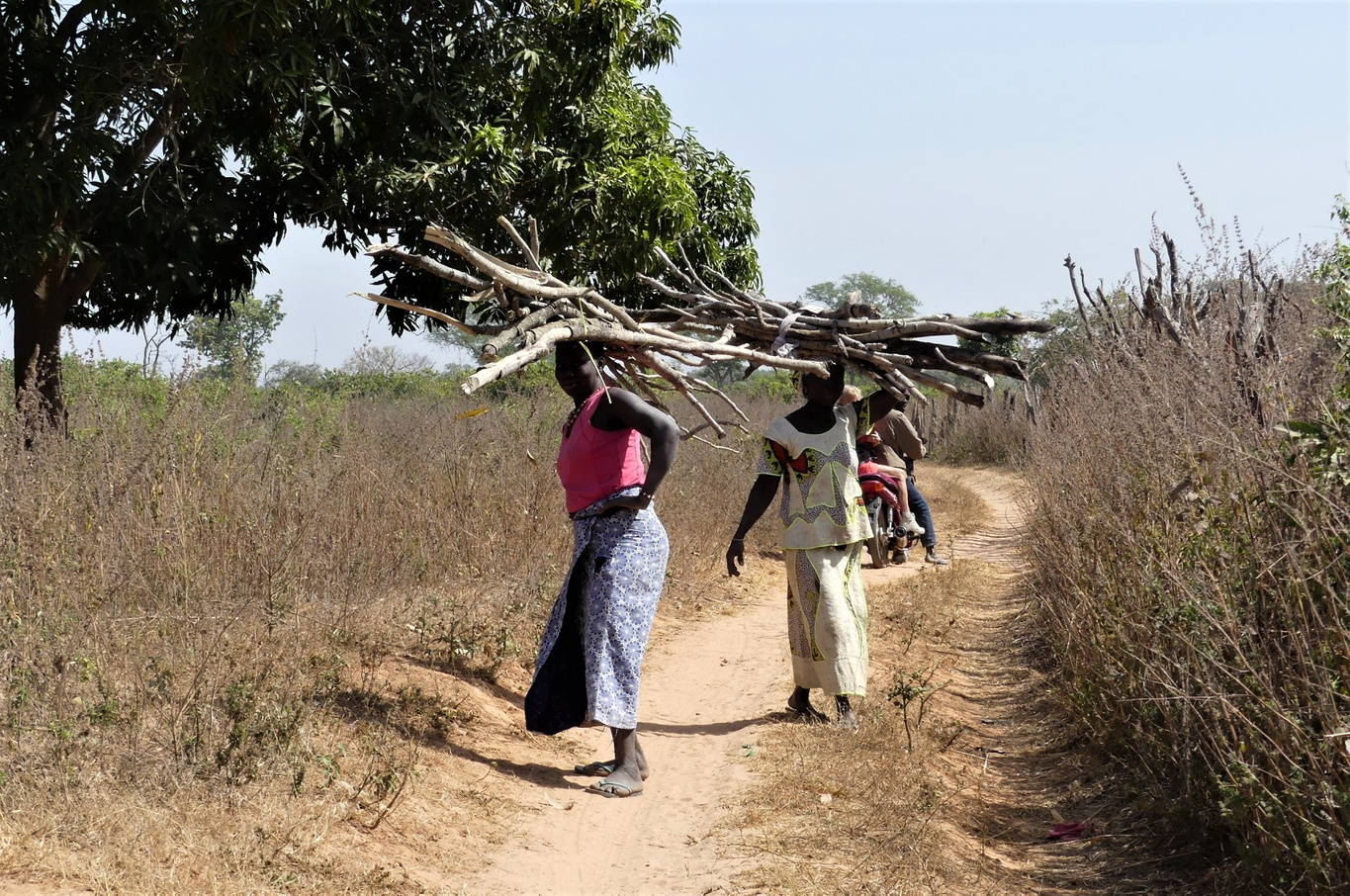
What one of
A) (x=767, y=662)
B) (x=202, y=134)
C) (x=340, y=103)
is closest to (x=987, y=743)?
(x=767, y=662)

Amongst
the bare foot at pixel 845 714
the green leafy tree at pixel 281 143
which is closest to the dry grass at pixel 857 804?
the bare foot at pixel 845 714

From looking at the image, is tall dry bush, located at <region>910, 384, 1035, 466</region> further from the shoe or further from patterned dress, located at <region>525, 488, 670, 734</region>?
patterned dress, located at <region>525, 488, 670, 734</region>

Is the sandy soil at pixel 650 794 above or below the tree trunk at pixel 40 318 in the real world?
below

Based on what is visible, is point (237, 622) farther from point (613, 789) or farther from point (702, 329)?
point (702, 329)

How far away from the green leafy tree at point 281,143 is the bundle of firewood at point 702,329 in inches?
60.2

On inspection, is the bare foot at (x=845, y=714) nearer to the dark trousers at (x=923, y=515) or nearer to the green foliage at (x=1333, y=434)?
the green foliage at (x=1333, y=434)

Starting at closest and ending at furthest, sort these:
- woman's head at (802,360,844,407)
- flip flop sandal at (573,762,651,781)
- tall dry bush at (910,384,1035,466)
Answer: flip flop sandal at (573,762,651,781) < woman's head at (802,360,844,407) < tall dry bush at (910,384,1035,466)

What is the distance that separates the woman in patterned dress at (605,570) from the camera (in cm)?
447

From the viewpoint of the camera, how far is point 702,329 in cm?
605

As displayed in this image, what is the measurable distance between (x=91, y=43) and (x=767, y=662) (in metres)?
5.37

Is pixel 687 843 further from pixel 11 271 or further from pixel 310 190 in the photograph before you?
pixel 310 190

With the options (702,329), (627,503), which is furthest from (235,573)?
(702,329)

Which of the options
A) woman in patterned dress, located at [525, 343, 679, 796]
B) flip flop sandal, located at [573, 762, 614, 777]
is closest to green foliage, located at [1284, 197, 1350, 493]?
woman in patterned dress, located at [525, 343, 679, 796]

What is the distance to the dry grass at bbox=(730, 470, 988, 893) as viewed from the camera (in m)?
3.69
